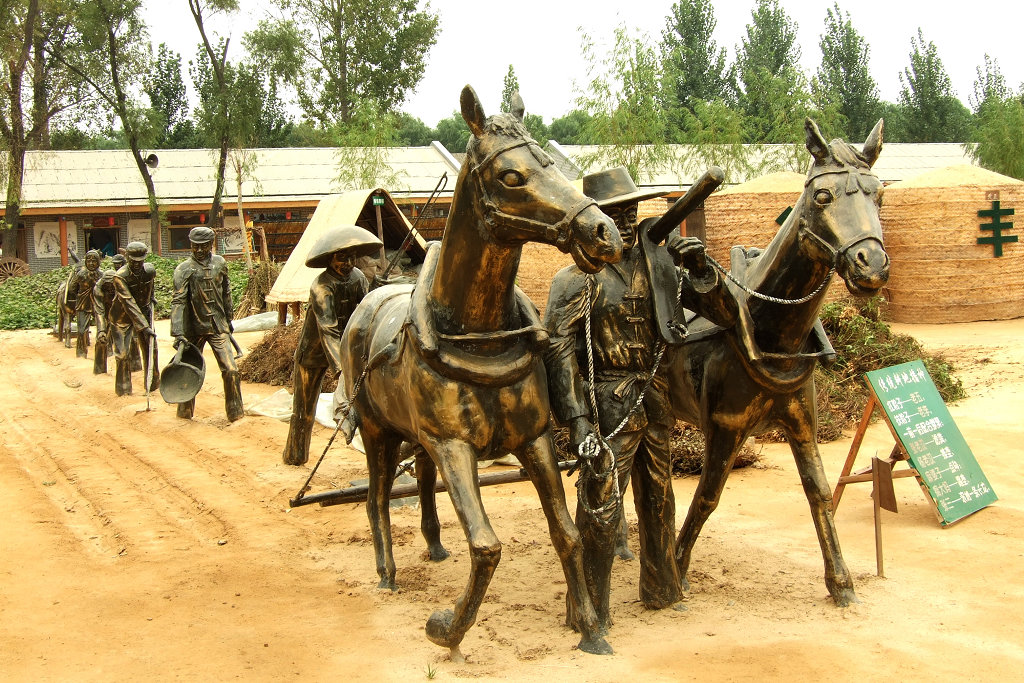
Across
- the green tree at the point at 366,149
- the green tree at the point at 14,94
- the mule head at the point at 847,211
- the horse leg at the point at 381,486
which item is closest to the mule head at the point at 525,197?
the mule head at the point at 847,211

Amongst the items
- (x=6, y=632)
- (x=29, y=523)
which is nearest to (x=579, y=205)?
(x=6, y=632)

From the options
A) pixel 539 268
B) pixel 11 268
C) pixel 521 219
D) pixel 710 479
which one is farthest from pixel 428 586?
pixel 11 268

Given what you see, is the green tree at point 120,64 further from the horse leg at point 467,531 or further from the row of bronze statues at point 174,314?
the horse leg at point 467,531

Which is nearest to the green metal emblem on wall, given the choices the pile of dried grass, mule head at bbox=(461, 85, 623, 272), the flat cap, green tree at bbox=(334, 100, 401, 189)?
the flat cap

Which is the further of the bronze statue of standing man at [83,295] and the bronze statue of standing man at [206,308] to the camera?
the bronze statue of standing man at [83,295]

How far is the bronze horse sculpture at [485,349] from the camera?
3.88 metres

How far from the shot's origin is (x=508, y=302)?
4.26 metres

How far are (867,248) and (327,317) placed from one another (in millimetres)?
4640

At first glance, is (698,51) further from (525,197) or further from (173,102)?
(525,197)

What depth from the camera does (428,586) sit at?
18.9 ft

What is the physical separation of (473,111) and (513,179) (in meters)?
0.37

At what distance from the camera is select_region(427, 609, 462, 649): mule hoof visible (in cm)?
438

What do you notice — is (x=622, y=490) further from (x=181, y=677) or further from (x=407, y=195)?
(x=407, y=195)

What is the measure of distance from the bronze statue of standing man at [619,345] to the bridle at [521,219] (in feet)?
2.40
